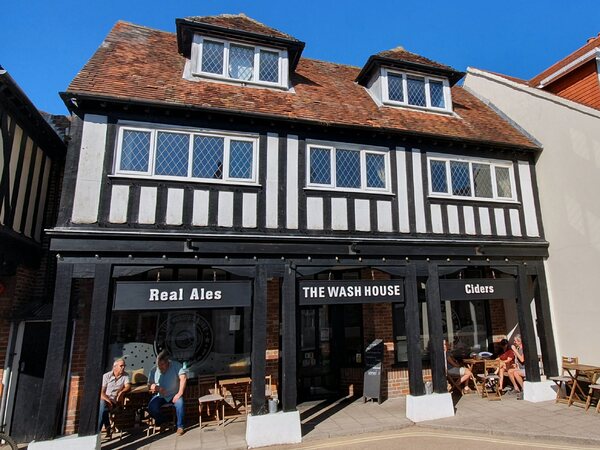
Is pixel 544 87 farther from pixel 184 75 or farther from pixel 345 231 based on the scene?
pixel 184 75

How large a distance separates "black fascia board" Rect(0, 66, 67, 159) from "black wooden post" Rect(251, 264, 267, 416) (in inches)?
189

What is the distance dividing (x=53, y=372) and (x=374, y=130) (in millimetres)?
6890

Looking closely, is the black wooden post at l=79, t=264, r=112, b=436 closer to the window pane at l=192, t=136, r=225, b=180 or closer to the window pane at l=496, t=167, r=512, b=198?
the window pane at l=192, t=136, r=225, b=180

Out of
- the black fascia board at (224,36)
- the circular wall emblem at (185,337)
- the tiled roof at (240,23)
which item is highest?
the tiled roof at (240,23)

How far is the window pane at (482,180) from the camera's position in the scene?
8.39 metres

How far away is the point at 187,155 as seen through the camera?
6.71 m

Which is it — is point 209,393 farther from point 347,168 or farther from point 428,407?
point 347,168

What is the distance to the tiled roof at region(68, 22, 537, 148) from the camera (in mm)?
6812

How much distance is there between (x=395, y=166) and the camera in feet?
25.5

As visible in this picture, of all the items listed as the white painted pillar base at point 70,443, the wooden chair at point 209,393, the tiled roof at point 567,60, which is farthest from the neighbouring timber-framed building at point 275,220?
the tiled roof at point 567,60

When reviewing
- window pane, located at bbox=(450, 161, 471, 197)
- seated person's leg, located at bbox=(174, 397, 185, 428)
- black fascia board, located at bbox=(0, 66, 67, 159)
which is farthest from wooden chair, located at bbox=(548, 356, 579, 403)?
black fascia board, located at bbox=(0, 66, 67, 159)

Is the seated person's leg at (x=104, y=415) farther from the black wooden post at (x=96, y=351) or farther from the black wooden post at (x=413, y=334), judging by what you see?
the black wooden post at (x=413, y=334)

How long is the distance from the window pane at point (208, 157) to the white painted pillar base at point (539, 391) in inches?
295

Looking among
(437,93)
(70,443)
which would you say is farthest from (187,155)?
(437,93)
